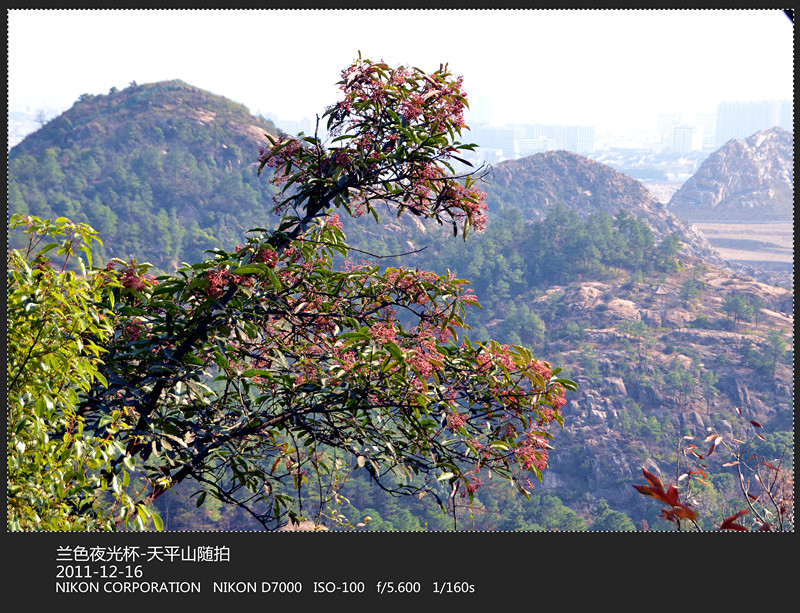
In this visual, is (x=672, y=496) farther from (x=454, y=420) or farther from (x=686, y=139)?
(x=686, y=139)

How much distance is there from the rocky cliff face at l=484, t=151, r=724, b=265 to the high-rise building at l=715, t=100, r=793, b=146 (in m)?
29.8

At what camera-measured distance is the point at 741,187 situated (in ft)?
247

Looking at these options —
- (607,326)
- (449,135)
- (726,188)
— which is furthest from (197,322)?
(726,188)

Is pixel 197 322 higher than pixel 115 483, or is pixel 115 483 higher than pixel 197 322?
pixel 197 322

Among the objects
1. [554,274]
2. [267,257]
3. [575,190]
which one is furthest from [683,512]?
[575,190]

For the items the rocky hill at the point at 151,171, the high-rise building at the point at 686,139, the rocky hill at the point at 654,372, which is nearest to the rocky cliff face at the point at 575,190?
the rocky hill at the point at 654,372

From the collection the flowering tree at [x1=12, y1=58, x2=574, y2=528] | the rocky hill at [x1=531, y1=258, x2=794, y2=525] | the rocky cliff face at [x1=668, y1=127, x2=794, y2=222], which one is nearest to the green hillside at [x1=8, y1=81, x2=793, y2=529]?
the rocky hill at [x1=531, y1=258, x2=794, y2=525]

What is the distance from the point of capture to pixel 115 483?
196cm

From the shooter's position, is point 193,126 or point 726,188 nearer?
point 193,126

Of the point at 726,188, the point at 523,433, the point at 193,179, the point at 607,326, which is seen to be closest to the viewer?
the point at 523,433

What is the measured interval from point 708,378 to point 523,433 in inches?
1538

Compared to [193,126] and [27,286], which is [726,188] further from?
[27,286]

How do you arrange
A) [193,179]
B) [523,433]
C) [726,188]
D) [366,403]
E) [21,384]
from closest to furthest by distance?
[21,384] → [366,403] → [523,433] → [193,179] → [726,188]

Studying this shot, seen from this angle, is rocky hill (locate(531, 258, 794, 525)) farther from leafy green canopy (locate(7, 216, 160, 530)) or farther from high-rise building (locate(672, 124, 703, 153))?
high-rise building (locate(672, 124, 703, 153))
